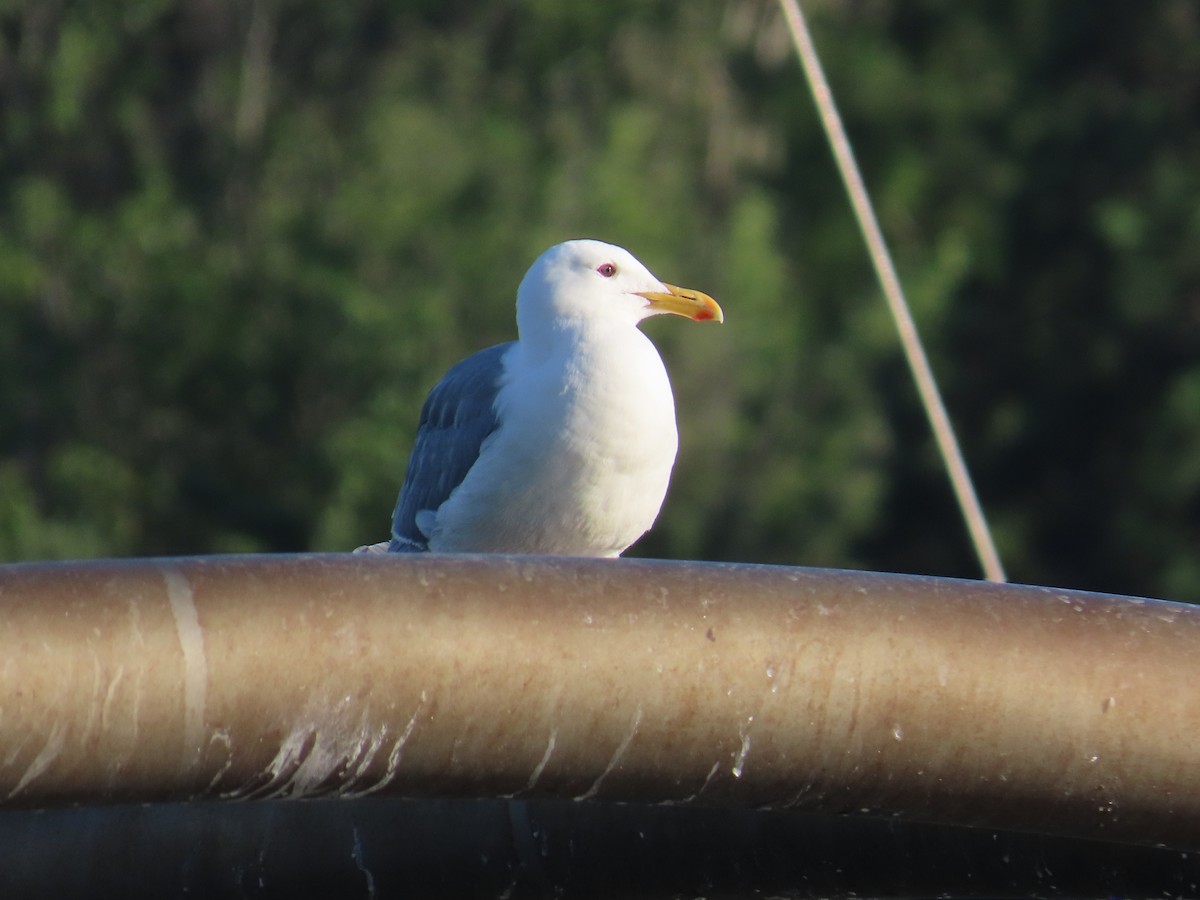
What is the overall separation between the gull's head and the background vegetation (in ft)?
38.9

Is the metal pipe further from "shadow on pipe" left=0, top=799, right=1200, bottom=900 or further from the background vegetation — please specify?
the background vegetation

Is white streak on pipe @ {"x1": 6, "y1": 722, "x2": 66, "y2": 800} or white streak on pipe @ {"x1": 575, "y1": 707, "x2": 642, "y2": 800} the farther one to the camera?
white streak on pipe @ {"x1": 575, "y1": 707, "x2": 642, "y2": 800}

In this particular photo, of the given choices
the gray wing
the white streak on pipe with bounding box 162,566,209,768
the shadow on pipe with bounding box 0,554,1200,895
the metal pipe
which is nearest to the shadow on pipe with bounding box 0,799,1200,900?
the shadow on pipe with bounding box 0,554,1200,895

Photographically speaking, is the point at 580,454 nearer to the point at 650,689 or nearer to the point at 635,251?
the point at 650,689

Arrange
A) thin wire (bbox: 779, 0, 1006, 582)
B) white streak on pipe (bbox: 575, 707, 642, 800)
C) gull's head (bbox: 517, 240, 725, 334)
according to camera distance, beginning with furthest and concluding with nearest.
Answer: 1. thin wire (bbox: 779, 0, 1006, 582)
2. gull's head (bbox: 517, 240, 725, 334)
3. white streak on pipe (bbox: 575, 707, 642, 800)

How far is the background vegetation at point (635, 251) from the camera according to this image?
17688mm

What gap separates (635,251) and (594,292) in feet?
43.8

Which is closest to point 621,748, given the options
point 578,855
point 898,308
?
point 578,855

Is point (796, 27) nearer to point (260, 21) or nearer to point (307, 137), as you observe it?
point (307, 137)

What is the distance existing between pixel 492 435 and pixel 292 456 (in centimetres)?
1383

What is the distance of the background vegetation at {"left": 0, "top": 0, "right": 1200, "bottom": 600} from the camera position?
1769 cm

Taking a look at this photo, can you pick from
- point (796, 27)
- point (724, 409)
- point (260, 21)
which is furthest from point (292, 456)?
point (796, 27)

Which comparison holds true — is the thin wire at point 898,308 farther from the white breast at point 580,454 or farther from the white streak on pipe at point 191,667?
the white streak on pipe at point 191,667

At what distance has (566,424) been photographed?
3.96 metres
